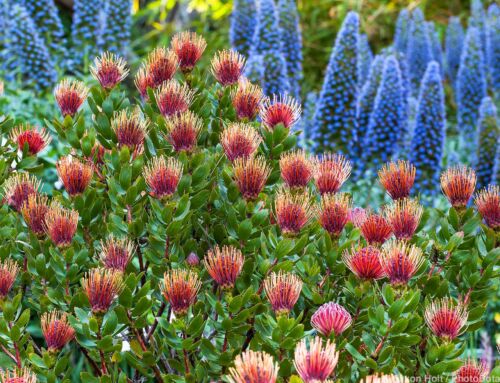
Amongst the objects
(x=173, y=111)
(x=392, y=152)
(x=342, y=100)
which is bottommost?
(x=392, y=152)

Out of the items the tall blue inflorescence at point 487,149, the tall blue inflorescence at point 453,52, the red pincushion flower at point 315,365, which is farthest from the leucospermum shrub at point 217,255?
the tall blue inflorescence at point 453,52

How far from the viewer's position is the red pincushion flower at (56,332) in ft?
4.34

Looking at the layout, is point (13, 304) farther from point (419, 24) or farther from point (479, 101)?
point (419, 24)

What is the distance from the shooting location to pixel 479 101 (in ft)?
16.3

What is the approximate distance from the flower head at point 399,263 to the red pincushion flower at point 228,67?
0.69 metres

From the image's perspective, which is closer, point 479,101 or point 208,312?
point 208,312

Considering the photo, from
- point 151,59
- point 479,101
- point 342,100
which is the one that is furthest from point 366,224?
point 479,101

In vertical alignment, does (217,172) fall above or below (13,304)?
above

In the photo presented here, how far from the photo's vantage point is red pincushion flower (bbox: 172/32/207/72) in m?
1.86

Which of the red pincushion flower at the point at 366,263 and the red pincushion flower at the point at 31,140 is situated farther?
the red pincushion flower at the point at 31,140

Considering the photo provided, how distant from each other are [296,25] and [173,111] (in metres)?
3.11

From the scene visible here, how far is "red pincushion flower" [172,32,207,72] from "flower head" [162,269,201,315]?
70 cm

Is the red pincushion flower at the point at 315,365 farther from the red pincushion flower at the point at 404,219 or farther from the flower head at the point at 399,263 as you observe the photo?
the red pincushion flower at the point at 404,219

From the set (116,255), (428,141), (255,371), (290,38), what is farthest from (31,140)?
(290,38)
